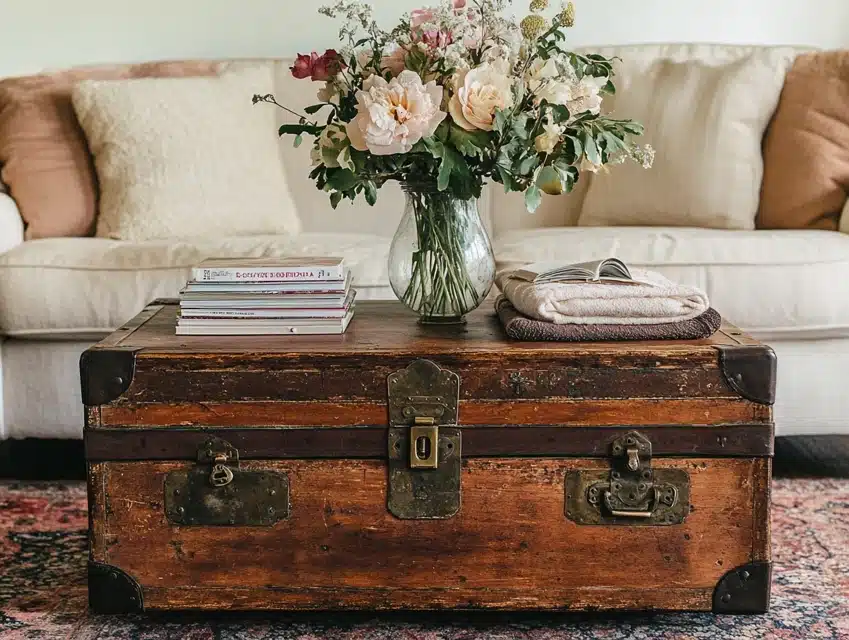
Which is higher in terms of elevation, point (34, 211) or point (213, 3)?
point (213, 3)

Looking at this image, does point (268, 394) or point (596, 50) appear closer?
point (268, 394)

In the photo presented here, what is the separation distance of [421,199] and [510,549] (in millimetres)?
524

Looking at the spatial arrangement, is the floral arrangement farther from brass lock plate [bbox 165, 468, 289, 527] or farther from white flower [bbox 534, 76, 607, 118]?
brass lock plate [bbox 165, 468, 289, 527]

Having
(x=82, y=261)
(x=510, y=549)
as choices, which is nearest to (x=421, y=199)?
(x=510, y=549)

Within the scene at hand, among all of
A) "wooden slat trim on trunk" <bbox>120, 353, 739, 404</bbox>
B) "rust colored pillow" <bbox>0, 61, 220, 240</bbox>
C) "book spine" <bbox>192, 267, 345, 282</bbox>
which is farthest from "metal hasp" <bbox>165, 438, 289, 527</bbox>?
"rust colored pillow" <bbox>0, 61, 220, 240</bbox>

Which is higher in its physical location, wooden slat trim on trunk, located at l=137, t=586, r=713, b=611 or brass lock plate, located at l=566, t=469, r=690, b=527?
brass lock plate, located at l=566, t=469, r=690, b=527

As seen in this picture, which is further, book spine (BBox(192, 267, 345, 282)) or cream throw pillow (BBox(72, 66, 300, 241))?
cream throw pillow (BBox(72, 66, 300, 241))

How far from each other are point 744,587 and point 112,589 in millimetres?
871

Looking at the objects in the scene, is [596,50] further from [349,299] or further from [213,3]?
[349,299]

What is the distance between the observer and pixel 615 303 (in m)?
1.42

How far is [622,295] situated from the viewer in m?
1.43

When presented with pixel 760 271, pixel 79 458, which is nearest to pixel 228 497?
pixel 79 458

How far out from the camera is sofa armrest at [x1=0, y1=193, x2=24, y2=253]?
2245 millimetres

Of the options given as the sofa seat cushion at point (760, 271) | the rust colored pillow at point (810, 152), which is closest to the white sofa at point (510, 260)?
the sofa seat cushion at point (760, 271)
